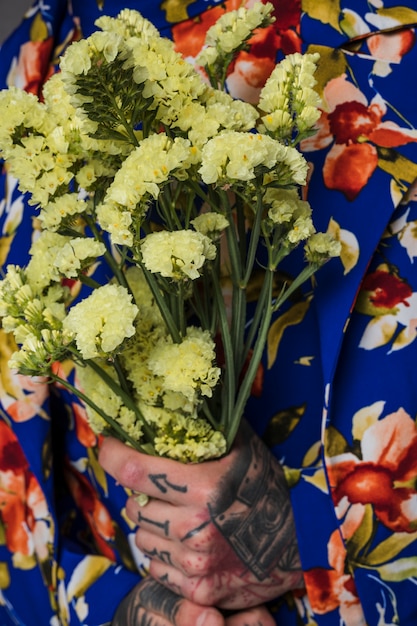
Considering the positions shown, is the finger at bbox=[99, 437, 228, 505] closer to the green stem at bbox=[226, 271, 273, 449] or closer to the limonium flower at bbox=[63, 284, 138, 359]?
the green stem at bbox=[226, 271, 273, 449]

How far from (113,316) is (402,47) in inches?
18.1

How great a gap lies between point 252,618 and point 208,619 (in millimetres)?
72

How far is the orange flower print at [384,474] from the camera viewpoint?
0.73 metres

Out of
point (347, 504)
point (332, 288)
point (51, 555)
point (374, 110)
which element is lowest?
point (51, 555)

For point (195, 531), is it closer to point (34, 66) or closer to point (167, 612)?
point (167, 612)

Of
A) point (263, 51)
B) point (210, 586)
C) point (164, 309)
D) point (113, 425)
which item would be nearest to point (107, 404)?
point (113, 425)

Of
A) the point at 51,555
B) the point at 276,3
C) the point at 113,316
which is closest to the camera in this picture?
the point at 113,316

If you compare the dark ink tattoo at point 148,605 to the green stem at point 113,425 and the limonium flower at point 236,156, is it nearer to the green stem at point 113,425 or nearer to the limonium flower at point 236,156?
the green stem at point 113,425

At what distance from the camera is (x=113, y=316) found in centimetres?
54

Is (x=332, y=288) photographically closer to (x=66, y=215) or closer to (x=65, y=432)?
(x=66, y=215)

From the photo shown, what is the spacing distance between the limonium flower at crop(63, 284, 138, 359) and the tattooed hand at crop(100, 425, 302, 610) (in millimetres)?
219

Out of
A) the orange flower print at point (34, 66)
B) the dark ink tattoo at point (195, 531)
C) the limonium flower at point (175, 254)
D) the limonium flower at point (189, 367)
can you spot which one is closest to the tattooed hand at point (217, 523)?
the dark ink tattoo at point (195, 531)

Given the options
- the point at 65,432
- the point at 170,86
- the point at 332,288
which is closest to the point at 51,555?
the point at 65,432

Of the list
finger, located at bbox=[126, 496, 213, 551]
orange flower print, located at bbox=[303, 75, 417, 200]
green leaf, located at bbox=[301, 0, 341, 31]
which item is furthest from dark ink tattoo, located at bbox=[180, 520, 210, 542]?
green leaf, located at bbox=[301, 0, 341, 31]
